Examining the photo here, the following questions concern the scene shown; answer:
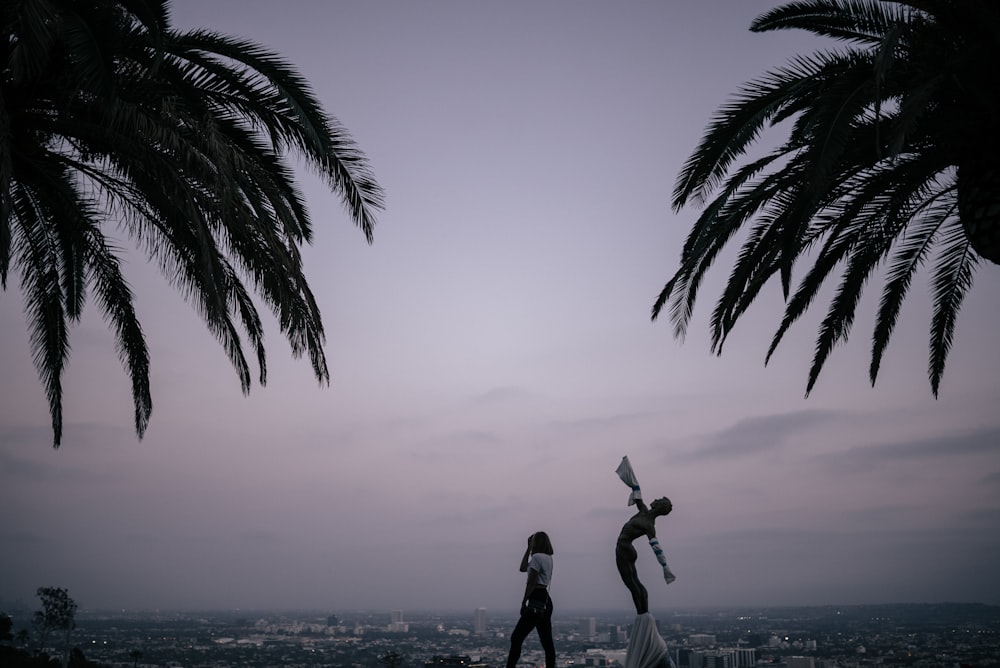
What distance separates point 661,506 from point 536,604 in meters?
1.80

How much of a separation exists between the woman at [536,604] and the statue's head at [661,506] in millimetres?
1300

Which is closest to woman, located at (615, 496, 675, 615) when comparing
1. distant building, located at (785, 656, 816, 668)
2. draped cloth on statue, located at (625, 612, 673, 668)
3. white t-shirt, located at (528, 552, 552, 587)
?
draped cloth on statue, located at (625, 612, 673, 668)

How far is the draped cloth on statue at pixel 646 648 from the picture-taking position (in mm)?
7914

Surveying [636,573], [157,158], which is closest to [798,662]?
[636,573]

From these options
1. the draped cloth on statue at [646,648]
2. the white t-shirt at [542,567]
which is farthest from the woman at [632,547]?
the white t-shirt at [542,567]

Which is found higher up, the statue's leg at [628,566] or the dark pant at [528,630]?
the statue's leg at [628,566]

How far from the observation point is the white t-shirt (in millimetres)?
8547

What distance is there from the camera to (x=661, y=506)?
8.84m

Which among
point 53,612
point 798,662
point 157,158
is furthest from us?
point 53,612

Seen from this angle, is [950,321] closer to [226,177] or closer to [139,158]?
[226,177]

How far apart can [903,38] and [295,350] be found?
22.8 feet

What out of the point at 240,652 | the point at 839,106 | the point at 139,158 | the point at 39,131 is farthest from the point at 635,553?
the point at 240,652

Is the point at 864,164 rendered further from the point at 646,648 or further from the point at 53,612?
the point at 53,612

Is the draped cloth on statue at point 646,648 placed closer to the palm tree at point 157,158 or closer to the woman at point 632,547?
the woman at point 632,547
